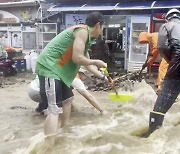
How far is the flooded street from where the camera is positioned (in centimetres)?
404

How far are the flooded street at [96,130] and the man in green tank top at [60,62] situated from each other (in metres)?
0.48

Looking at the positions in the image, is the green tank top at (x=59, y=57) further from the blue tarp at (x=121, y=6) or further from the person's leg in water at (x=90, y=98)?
the blue tarp at (x=121, y=6)

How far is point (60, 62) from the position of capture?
3.98m

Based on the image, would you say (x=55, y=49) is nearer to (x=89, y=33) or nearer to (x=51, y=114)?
(x=89, y=33)

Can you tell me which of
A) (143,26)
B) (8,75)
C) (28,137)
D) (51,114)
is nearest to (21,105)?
(28,137)

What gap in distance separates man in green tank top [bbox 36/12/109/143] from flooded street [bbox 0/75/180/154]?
0.48 metres

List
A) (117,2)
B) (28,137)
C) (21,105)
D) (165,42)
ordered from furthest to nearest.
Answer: (117,2) → (21,105) → (28,137) → (165,42)

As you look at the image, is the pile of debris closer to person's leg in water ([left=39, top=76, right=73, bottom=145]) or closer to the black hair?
the black hair

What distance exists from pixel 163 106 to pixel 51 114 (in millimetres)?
1493

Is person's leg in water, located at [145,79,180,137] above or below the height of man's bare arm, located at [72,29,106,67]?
below

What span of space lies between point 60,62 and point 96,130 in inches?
53.9

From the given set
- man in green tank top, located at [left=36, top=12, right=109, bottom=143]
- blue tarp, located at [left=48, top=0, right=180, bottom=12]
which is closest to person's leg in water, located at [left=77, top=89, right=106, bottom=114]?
man in green tank top, located at [left=36, top=12, right=109, bottom=143]

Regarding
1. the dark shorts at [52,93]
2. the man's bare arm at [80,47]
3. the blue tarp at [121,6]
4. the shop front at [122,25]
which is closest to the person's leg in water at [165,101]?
the man's bare arm at [80,47]

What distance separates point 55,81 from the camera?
3908 mm
